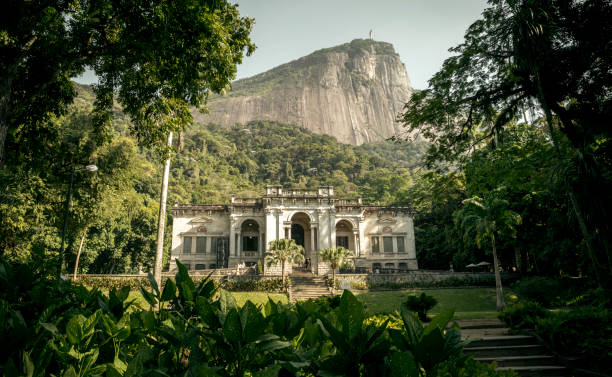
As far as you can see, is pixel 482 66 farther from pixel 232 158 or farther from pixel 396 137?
pixel 232 158

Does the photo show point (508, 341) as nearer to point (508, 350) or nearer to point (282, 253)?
point (508, 350)

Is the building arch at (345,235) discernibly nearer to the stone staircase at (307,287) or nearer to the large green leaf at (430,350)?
the stone staircase at (307,287)

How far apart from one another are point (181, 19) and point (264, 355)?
282 inches

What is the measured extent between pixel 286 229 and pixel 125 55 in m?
26.7

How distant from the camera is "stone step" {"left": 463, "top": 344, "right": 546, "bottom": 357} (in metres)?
7.52

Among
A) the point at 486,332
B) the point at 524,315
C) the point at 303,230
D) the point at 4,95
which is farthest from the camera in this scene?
the point at 303,230

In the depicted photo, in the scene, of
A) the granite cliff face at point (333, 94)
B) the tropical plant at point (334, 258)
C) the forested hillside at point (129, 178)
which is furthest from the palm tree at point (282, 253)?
the granite cliff face at point (333, 94)

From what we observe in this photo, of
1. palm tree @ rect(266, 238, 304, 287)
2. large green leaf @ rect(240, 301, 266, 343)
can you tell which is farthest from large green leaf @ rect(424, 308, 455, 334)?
palm tree @ rect(266, 238, 304, 287)

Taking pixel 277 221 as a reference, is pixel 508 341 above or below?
below

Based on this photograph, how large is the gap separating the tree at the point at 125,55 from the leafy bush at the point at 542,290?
19343 millimetres

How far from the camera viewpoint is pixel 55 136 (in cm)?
862

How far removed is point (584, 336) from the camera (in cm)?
623

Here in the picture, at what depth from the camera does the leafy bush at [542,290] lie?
17.5 metres

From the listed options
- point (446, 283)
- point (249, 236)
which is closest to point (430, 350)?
point (446, 283)
